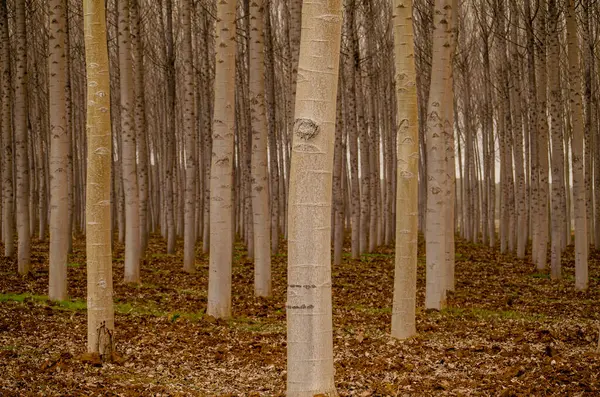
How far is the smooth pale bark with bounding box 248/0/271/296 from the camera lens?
34.1 ft

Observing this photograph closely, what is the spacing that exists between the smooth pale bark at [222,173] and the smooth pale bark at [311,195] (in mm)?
4816

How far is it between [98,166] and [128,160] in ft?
21.7

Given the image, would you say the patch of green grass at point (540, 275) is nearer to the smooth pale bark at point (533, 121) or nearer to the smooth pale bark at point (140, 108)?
the smooth pale bark at point (533, 121)

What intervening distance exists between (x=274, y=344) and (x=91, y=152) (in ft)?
9.81

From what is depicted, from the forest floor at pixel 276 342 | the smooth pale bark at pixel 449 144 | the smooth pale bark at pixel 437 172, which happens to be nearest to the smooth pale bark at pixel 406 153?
the forest floor at pixel 276 342

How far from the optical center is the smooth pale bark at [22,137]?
38.4 ft

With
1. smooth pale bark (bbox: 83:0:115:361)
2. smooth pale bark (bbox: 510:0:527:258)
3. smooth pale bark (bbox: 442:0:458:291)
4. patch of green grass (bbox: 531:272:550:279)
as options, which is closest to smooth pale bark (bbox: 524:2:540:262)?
smooth pale bark (bbox: 510:0:527:258)

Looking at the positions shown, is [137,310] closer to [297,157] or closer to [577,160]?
[297,157]

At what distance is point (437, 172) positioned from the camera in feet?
31.3

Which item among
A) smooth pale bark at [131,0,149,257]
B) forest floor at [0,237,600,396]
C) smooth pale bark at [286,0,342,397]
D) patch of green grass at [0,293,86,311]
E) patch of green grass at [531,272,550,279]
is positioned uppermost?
smooth pale bark at [131,0,149,257]

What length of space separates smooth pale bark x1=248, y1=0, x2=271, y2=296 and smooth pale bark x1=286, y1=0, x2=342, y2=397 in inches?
262

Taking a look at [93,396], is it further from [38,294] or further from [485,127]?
[485,127]

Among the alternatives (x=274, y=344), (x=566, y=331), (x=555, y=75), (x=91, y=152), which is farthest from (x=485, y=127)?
(x=91, y=152)

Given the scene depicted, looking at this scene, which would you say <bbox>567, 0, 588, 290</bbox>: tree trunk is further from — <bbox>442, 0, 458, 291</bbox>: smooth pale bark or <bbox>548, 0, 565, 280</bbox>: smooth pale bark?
<bbox>442, 0, 458, 291</bbox>: smooth pale bark
